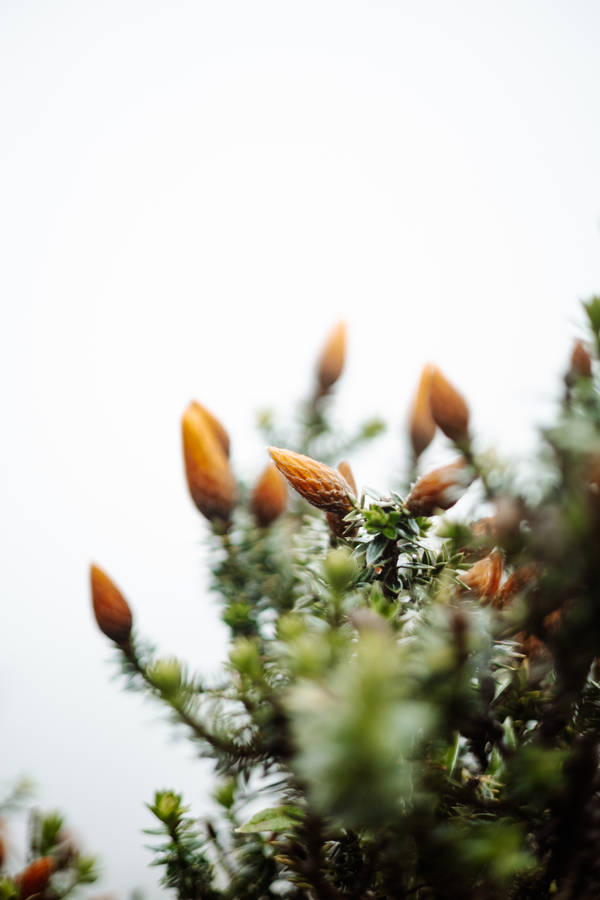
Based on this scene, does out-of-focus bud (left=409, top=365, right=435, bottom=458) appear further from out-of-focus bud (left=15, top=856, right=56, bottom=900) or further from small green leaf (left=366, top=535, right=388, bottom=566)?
out-of-focus bud (left=15, top=856, right=56, bottom=900)

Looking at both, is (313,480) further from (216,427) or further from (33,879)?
(33,879)

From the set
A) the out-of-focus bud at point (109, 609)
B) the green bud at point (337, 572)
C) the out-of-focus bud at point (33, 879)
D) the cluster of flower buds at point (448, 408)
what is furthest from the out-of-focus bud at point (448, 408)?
the out-of-focus bud at point (33, 879)

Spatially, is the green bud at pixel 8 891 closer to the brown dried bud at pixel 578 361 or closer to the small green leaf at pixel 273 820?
the small green leaf at pixel 273 820

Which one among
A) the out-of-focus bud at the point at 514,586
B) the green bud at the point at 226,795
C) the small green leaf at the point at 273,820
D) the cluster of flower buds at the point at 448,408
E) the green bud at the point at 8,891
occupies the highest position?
the cluster of flower buds at the point at 448,408

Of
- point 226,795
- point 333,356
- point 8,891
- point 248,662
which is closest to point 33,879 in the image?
point 8,891

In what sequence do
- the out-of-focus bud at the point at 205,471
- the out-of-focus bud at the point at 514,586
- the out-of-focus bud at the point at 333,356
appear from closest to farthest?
the out-of-focus bud at the point at 514,586, the out-of-focus bud at the point at 205,471, the out-of-focus bud at the point at 333,356

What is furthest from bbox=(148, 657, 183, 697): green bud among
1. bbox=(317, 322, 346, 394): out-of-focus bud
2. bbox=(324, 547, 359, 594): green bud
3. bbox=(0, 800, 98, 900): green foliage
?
bbox=(317, 322, 346, 394): out-of-focus bud
